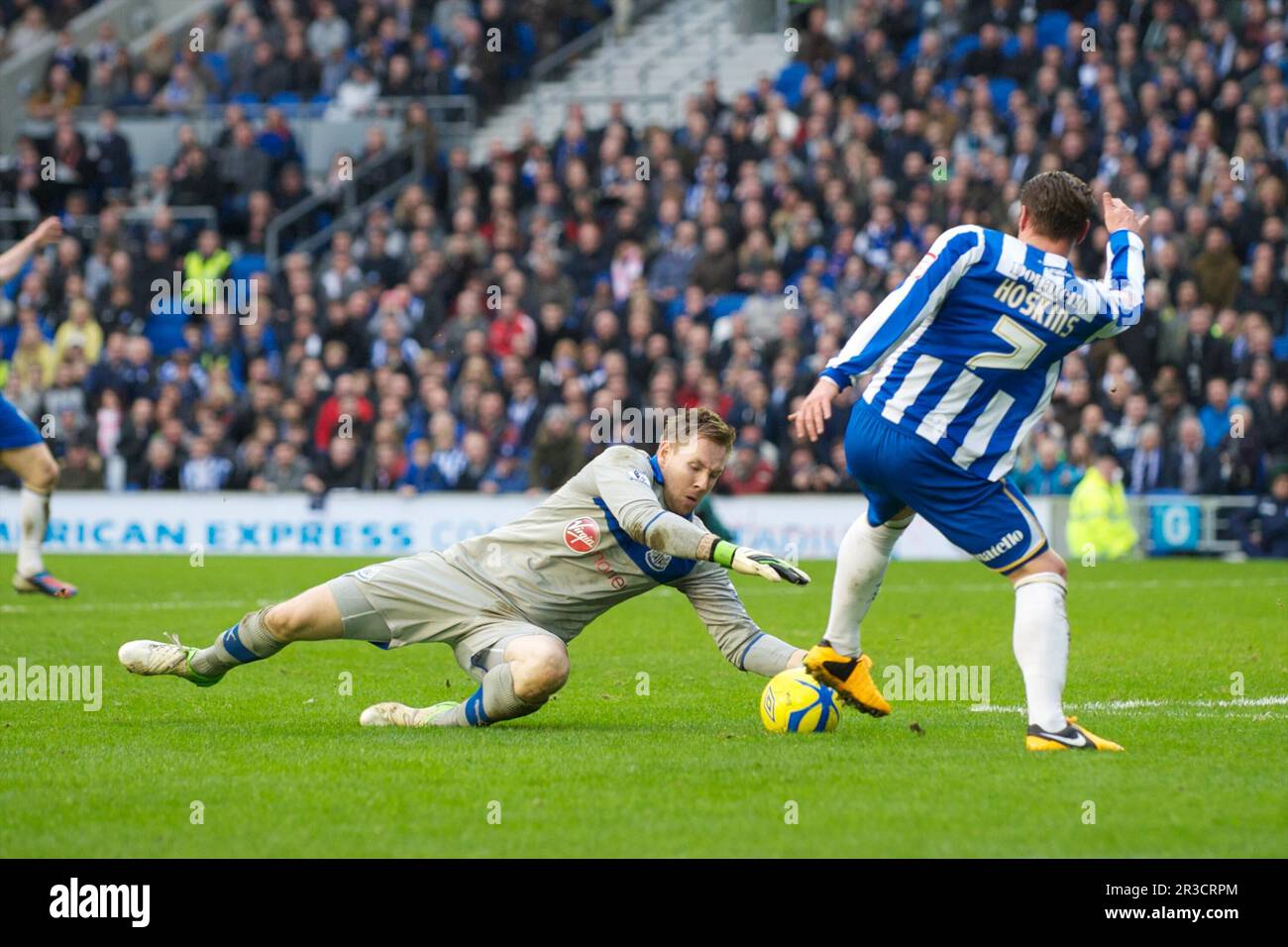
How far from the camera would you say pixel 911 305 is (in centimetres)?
697

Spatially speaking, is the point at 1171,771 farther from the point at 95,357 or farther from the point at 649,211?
the point at 95,357

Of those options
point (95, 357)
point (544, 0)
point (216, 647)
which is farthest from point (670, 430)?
point (544, 0)

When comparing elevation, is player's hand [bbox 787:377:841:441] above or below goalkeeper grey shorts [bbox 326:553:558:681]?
above

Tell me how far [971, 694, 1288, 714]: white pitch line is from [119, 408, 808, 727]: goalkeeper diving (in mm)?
1207

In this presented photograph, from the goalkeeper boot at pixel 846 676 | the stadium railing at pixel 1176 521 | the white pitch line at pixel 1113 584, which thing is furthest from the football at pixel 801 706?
the stadium railing at pixel 1176 521

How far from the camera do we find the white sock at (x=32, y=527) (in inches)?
551

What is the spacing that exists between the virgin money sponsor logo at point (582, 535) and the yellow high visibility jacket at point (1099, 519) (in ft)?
43.9

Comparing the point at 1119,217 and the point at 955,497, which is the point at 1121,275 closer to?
the point at 1119,217

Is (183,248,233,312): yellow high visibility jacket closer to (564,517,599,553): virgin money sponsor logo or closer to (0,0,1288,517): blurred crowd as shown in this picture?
(0,0,1288,517): blurred crowd

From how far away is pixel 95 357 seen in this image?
25219mm

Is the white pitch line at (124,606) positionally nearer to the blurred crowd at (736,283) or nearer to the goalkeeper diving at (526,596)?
the goalkeeper diving at (526,596)

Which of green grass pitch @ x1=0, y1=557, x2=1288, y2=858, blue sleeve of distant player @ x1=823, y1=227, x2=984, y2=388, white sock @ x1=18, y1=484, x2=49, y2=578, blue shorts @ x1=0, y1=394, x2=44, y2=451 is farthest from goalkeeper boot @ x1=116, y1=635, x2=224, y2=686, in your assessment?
white sock @ x1=18, y1=484, x2=49, y2=578

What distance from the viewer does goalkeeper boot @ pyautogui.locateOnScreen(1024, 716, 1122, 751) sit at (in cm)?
702

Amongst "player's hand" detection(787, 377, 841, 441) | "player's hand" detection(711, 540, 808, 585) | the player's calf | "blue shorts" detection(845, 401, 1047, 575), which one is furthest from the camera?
the player's calf
